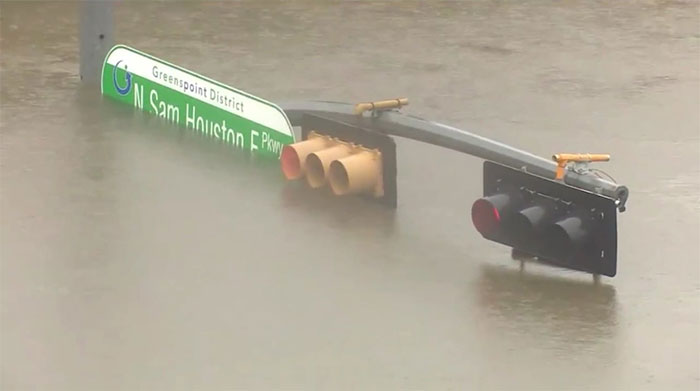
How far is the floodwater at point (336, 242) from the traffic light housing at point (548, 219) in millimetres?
100

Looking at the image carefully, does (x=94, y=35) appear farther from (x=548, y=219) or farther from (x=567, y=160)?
(x=548, y=219)

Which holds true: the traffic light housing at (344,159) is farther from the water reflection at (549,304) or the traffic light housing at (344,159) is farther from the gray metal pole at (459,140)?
the water reflection at (549,304)

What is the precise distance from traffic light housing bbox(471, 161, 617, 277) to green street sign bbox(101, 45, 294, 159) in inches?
61.3

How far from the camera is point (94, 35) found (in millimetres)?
8828

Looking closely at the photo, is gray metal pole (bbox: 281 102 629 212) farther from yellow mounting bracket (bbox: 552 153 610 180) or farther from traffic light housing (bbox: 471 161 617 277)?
traffic light housing (bbox: 471 161 617 277)

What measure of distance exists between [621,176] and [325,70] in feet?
9.70

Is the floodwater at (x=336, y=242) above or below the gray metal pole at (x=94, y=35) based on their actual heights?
below

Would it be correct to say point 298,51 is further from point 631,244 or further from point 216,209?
point 631,244

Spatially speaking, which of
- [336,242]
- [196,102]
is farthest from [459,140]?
[196,102]

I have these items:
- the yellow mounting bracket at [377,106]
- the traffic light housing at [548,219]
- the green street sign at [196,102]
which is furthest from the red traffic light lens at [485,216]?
the green street sign at [196,102]

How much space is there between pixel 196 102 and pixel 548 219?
109 inches

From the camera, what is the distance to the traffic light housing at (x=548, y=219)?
565 centimetres

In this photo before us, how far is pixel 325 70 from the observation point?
9.43 meters

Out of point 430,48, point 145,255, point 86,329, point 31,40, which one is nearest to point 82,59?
point 31,40
